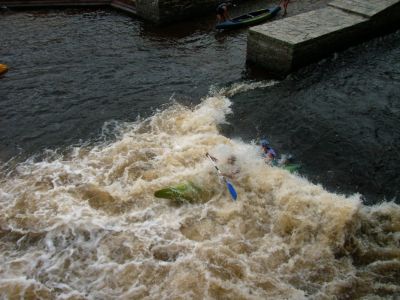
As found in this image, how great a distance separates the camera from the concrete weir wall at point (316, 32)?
406 inches

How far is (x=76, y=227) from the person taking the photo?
627 cm

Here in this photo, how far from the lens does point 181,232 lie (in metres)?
6.23

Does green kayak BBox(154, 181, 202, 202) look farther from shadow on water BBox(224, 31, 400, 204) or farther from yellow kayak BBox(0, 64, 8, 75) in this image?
yellow kayak BBox(0, 64, 8, 75)

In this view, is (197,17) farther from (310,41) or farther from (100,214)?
(100,214)

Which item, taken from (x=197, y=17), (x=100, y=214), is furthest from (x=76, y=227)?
(x=197, y=17)

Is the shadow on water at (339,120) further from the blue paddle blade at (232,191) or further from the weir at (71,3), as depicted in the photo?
the weir at (71,3)

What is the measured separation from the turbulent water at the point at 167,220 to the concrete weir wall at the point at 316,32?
2.09 metres

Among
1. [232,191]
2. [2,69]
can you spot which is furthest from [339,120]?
[2,69]

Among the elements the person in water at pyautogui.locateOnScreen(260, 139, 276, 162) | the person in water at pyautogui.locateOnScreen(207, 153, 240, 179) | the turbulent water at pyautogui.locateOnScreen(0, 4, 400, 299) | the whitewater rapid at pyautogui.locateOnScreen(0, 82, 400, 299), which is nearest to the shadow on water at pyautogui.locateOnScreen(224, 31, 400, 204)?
the turbulent water at pyautogui.locateOnScreen(0, 4, 400, 299)

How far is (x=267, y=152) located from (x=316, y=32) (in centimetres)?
498

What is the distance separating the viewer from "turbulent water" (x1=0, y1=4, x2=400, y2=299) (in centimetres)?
543

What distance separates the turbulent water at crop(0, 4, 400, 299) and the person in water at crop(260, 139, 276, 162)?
0.26 meters

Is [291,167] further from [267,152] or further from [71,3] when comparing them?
[71,3]

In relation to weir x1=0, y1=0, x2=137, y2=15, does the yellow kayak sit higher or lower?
lower
